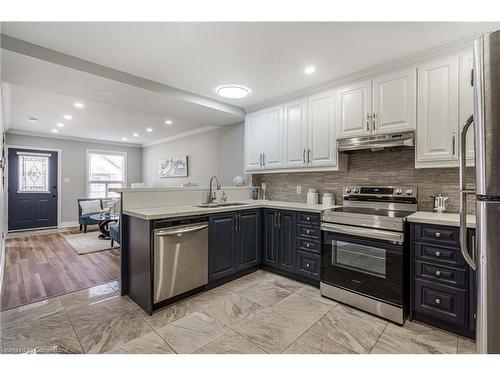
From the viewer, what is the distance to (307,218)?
9.21 ft

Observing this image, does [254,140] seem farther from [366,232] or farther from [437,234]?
[437,234]

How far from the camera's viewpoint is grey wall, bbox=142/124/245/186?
450cm

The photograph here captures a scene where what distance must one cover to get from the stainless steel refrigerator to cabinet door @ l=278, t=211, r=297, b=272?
1852 millimetres

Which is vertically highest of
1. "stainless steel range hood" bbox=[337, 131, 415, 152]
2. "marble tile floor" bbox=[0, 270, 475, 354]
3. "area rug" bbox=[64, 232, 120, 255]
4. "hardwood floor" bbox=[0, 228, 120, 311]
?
"stainless steel range hood" bbox=[337, 131, 415, 152]

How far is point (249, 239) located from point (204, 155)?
3.08 metres

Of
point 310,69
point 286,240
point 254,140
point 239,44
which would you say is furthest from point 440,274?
point 254,140

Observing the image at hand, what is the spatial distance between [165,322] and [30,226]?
6222 mm

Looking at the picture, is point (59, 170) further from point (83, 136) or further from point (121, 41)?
point (121, 41)

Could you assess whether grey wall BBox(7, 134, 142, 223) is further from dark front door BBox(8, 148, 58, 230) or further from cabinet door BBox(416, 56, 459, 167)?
cabinet door BBox(416, 56, 459, 167)

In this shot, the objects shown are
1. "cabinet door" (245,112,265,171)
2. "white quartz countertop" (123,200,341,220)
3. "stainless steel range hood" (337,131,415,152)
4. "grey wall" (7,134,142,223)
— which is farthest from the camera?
"grey wall" (7,134,142,223)

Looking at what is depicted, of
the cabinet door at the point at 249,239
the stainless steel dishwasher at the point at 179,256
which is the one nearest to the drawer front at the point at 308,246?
the cabinet door at the point at 249,239

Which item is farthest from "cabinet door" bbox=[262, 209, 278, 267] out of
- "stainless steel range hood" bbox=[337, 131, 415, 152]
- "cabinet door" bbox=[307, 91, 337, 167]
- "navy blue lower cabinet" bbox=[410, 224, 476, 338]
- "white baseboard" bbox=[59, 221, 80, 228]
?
"white baseboard" bbox=[59, 221, 80, 228]

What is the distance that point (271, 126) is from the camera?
3605 millimetres

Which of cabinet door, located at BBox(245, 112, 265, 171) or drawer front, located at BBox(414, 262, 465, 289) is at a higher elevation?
cabinet door, located at BBox(245, 112, 265, 171)
